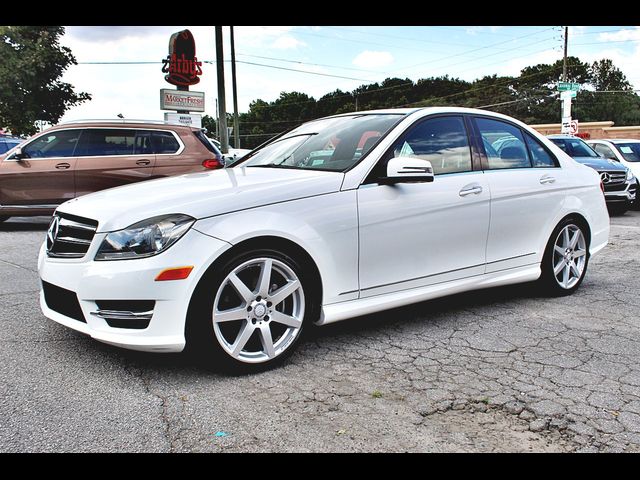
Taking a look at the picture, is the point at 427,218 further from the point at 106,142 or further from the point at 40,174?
the point at 40,174

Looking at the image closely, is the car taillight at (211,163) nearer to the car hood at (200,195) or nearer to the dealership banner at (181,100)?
the car hood at (200,195)

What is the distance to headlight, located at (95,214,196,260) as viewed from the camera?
307 centimetres

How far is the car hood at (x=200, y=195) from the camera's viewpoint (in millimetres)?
3172

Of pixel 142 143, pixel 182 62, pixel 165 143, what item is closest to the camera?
pixel 142 143

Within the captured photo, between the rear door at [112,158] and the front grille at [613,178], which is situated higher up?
the rear door at [112,158]

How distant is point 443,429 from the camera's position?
2.68 meters

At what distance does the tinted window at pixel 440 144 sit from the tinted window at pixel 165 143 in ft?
21.0

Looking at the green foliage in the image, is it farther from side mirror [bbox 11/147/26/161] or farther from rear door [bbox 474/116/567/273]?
rear door [bbox 474/116/567/273]

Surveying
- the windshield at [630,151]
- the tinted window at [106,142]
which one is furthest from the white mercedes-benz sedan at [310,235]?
the windshield at [630,151]

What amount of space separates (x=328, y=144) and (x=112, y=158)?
6.36m

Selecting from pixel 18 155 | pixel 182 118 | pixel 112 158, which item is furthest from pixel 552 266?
pixel 182 118

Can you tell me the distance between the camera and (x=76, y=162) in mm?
9367

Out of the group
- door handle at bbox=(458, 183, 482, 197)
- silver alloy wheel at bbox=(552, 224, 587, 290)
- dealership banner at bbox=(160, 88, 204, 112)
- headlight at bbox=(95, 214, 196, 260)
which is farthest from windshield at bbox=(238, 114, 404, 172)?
dealership banner at bbox=(160, 88, 204, 112)

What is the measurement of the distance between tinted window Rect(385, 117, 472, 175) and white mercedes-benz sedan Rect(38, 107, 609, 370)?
0.01 metres
